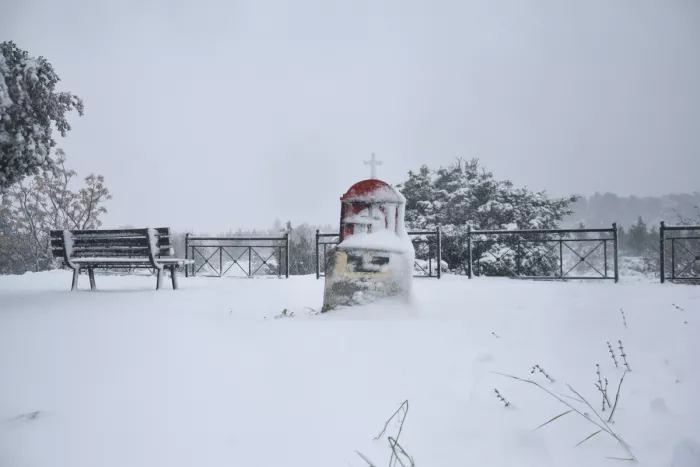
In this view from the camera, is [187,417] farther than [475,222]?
No

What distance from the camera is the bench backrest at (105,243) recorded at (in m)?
6.17

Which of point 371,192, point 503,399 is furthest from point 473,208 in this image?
point 503,399

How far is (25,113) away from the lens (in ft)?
21.7

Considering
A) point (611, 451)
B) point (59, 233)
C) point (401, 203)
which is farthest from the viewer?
point (59, 233)

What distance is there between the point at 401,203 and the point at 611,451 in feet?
10.6

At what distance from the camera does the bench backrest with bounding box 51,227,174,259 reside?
6.17 metres

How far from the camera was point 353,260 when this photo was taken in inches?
159

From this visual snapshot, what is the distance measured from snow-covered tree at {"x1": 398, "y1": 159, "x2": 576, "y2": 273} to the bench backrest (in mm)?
11427

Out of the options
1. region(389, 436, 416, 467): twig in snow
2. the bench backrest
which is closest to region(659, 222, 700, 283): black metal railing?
region(389, 436, 416, 467): twig in snow

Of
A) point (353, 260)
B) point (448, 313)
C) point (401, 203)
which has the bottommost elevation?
point (448, 313)

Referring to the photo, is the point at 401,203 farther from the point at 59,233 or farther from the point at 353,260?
the point at 59,233

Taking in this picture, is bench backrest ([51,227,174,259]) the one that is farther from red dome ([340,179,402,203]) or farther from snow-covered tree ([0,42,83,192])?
red dome ([340,179,402,203])

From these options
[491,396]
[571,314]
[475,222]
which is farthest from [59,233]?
[475,222]

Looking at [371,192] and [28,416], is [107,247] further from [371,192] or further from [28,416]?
[28,416]
